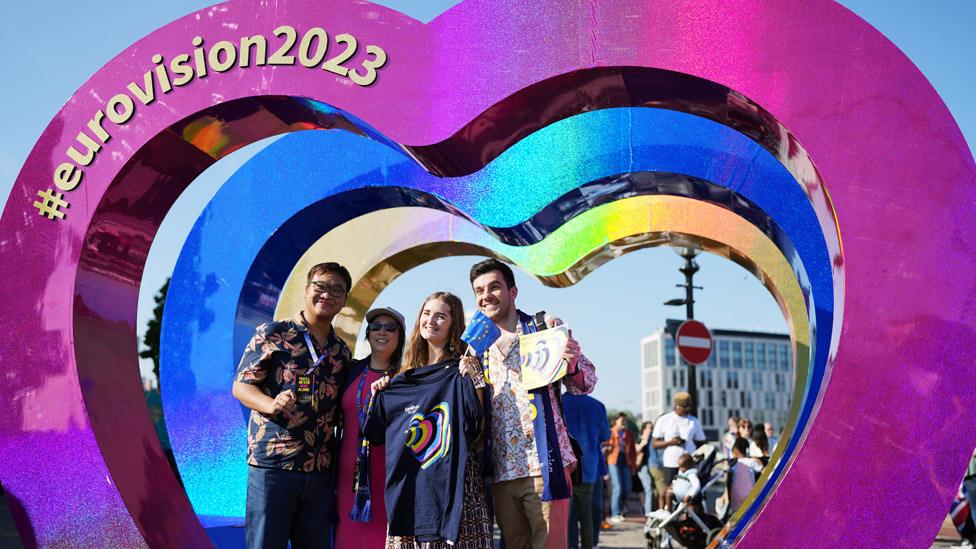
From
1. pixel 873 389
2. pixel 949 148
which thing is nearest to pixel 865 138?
pixel 949 148

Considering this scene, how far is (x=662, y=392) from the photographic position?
110 metres

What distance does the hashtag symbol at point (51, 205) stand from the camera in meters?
4.99

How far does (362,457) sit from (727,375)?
4401 inches

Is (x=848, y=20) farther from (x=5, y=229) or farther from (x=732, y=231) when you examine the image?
(x=5, y=229)

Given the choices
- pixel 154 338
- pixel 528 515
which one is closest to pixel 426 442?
pixel 528 515

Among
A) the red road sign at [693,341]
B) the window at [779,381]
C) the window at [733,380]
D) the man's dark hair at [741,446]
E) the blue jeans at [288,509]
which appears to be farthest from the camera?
the window at [779,381]


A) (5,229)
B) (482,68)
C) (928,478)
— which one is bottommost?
(928,478)

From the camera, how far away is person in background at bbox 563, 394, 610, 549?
8.04m

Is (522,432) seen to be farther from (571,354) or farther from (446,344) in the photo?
(446,344)

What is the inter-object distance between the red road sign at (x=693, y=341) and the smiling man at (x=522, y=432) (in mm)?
7389

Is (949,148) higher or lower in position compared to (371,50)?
lower

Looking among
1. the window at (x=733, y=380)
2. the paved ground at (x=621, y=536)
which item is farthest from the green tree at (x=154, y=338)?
the window at (x=733, y=380)

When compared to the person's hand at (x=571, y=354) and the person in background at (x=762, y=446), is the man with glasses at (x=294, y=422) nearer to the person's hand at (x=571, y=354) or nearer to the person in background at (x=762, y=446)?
the person's hand at (x=571, y=354)

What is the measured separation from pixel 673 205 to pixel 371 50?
3891 millimetres
